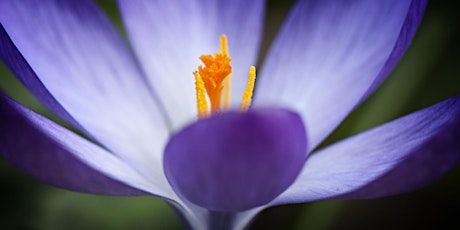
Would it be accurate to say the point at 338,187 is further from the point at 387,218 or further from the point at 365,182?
the point at 387,218

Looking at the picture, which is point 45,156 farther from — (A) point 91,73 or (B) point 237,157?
(A) point 91,73

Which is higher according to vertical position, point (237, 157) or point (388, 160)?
point (237, 157)

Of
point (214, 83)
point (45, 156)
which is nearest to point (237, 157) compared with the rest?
point (45, 156)

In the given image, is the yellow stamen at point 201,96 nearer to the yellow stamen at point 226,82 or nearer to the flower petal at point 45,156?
the yellow stamen at point 226,82

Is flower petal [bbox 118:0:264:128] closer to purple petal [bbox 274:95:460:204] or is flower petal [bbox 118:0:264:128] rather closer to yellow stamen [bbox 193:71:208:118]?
yellow stamen [bbox 193:71:208:118]

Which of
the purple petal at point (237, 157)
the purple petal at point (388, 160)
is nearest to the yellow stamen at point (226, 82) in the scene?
the purple petal at point (388, 160)

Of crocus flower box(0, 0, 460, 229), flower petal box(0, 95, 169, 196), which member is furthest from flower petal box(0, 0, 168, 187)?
→ flower petal box(0, 95, 169, 196)
